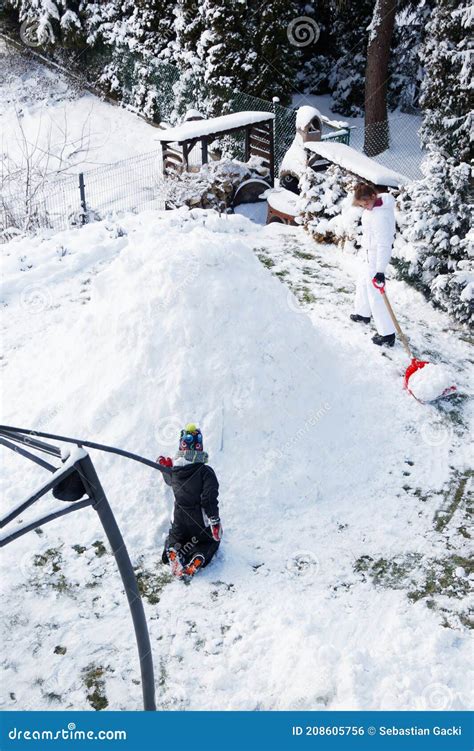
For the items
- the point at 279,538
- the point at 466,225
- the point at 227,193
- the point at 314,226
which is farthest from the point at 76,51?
the point at 279,538

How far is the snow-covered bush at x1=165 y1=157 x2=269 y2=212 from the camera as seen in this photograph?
1207 centimetres

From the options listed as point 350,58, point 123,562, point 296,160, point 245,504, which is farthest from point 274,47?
point 123,562

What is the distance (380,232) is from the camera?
7.32 meters

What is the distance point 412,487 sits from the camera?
6.04m

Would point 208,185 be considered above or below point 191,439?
below

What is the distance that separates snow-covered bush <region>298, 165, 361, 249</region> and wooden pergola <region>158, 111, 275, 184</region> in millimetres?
2565

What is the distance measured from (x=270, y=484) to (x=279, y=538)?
1.67 ft

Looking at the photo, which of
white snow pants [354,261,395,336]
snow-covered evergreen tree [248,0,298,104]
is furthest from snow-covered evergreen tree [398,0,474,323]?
snow-covered evergreen tree [248,0,298,104]

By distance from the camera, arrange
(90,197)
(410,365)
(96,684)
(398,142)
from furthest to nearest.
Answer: (398,142)
(90,197)
(410,365)
(96,684)

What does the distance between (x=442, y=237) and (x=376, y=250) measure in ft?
4.61

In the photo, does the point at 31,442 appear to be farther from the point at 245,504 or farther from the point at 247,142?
the point at 247,142

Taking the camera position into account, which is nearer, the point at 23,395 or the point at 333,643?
the point at 333,643

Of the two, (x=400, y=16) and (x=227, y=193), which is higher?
(x=400, y=16)

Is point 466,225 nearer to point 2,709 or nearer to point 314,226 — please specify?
point 314,226
